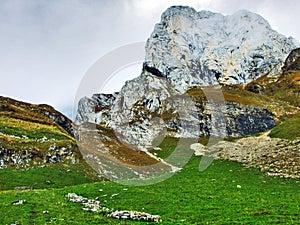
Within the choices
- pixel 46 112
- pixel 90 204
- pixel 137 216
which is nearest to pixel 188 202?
pixel 137 216

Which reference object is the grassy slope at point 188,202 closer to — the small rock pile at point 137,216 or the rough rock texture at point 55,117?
the small rock pile at point 137,216

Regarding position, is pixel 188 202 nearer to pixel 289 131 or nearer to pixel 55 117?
pixel 289 131

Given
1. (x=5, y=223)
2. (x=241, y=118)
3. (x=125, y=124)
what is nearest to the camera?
(x=5, y=223)

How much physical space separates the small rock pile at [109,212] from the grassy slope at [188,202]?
88 cm

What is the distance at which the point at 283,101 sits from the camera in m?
155

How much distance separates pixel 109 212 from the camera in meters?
28.8

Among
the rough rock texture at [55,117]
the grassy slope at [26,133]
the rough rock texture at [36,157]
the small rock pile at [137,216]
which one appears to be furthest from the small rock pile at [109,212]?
the rough rock texture at [55,117]

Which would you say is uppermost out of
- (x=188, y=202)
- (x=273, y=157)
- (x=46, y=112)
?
(x=46, y=112)

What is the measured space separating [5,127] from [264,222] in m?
67.0

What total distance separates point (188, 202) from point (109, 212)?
8.77 metres

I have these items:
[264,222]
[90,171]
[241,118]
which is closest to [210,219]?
[264,222]

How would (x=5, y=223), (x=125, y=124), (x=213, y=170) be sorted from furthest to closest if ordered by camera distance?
(x=125, y=124) < (x=213, y=170) < (x=5, y=223)

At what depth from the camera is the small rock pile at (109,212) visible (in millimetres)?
25688

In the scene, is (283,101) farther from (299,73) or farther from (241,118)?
(299,73)
